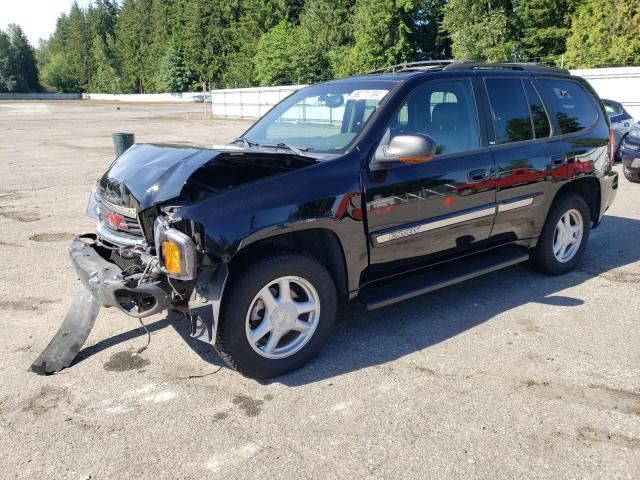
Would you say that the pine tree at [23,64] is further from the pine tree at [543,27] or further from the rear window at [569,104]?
the rear window at [569,104]

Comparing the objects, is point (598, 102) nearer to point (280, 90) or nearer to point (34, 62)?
point (280, 90)

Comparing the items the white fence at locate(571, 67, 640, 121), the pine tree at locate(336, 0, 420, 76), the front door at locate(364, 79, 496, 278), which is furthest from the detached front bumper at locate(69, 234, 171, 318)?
the pine tree at locate(336, 0, 420, 76)

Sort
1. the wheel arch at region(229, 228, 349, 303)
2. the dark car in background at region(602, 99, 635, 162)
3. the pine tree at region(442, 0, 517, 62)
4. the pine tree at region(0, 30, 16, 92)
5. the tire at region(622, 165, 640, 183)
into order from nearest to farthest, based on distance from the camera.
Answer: the wheel arch at region(229, 228, 349, 303)
the tire at region(622, 165, 640, 183)
the dark car in background at region(602, 99, 635, 162)
the pine tree at region(442, 0, 517, 62)
the pine tree at region(0, 30, 16, 92)

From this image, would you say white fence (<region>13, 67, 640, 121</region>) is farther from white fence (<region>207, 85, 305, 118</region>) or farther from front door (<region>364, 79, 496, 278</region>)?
front door (<region>364, 79, 496, 278</region>)

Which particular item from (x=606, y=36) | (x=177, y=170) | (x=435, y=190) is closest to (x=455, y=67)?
(x=435, y=190)

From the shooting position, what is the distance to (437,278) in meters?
4.20

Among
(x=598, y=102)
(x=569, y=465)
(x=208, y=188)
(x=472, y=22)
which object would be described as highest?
(x=472, y=22)

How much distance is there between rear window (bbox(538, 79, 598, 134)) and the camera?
201 inches

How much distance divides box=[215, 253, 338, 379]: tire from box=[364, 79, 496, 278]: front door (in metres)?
0.52

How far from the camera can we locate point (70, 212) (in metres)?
8.42

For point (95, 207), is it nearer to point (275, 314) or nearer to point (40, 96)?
point (275, 314)

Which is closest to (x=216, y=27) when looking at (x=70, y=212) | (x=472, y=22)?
(x=472, y=22)

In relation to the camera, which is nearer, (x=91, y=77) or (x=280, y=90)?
(x=280, y=90)

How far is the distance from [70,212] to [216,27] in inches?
3127
